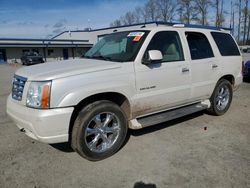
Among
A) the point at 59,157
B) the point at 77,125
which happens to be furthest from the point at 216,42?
the point at 59,157

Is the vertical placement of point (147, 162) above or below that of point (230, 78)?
below

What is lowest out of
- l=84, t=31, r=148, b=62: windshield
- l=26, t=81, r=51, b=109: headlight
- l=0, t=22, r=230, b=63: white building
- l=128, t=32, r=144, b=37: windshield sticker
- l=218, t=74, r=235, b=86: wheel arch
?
l=218, t=74, r=235, b=86: wheel arch

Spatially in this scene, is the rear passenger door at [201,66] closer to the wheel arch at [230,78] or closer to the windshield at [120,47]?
the wheel arch at [230,78]

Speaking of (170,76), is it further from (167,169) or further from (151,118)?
(167,169)

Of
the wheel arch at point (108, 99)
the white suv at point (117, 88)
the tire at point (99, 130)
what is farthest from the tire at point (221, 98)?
the tire at point (99, 130)

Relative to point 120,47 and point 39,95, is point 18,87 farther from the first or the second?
point 120,47

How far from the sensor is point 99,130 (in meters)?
3.65

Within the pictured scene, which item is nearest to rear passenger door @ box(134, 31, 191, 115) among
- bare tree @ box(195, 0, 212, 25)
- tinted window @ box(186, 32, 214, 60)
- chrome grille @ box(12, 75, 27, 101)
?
tinted window @ box(186, 32, 214, 60)

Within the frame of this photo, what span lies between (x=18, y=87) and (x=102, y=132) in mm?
1438

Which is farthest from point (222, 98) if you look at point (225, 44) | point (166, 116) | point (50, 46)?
point (50, 46)

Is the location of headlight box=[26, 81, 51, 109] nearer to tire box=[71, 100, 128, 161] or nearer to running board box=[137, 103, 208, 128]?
tire box=[71, 100, 128, 161]

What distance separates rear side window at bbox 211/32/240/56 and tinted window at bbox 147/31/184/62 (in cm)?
136

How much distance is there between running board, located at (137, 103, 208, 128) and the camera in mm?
4086

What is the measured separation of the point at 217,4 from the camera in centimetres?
5534
